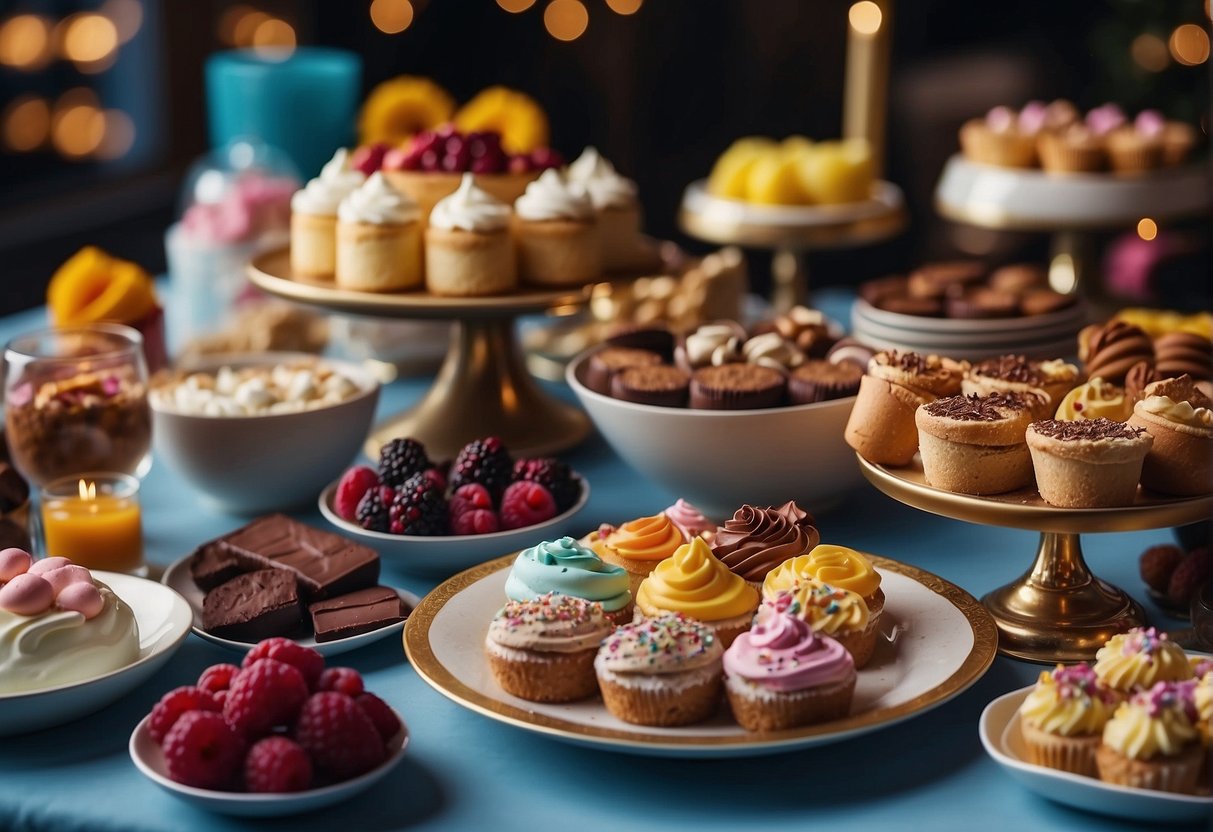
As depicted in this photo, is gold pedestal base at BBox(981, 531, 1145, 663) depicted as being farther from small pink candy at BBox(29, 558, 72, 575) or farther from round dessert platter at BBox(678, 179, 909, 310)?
round dessert platter at BBox(678, 179, 909, 310)

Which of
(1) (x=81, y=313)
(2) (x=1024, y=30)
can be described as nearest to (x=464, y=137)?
(1) (x=81, y=313)

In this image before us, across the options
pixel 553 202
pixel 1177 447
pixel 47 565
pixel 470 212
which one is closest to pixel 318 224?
pixel 470 212

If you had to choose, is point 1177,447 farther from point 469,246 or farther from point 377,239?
point 377,239

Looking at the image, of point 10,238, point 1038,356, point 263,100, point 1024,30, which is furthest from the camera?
point 1024,30

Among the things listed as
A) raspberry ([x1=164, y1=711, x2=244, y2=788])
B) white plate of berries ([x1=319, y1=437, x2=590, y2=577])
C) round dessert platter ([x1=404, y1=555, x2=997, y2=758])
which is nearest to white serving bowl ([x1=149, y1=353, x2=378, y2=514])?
white plate of berries ([x1=319, y1=437, x2=590, y2=577])

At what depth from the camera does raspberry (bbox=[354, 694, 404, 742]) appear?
1.33m

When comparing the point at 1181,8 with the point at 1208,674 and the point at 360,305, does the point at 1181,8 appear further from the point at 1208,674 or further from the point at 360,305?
the point at 1208,674

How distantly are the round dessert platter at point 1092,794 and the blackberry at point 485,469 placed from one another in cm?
77

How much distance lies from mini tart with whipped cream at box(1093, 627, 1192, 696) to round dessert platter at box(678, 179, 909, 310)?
1.69 m

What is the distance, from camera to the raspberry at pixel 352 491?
189 centimetres

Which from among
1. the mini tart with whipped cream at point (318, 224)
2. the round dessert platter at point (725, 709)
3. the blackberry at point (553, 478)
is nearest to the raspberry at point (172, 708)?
the round dessert platter at point (725, 709)

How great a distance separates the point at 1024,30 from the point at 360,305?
3.48 m

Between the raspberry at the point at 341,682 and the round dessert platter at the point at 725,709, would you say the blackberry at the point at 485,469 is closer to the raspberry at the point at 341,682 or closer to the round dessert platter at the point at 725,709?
the round dessert platter at the point at 725,709

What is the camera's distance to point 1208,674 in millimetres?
1276
